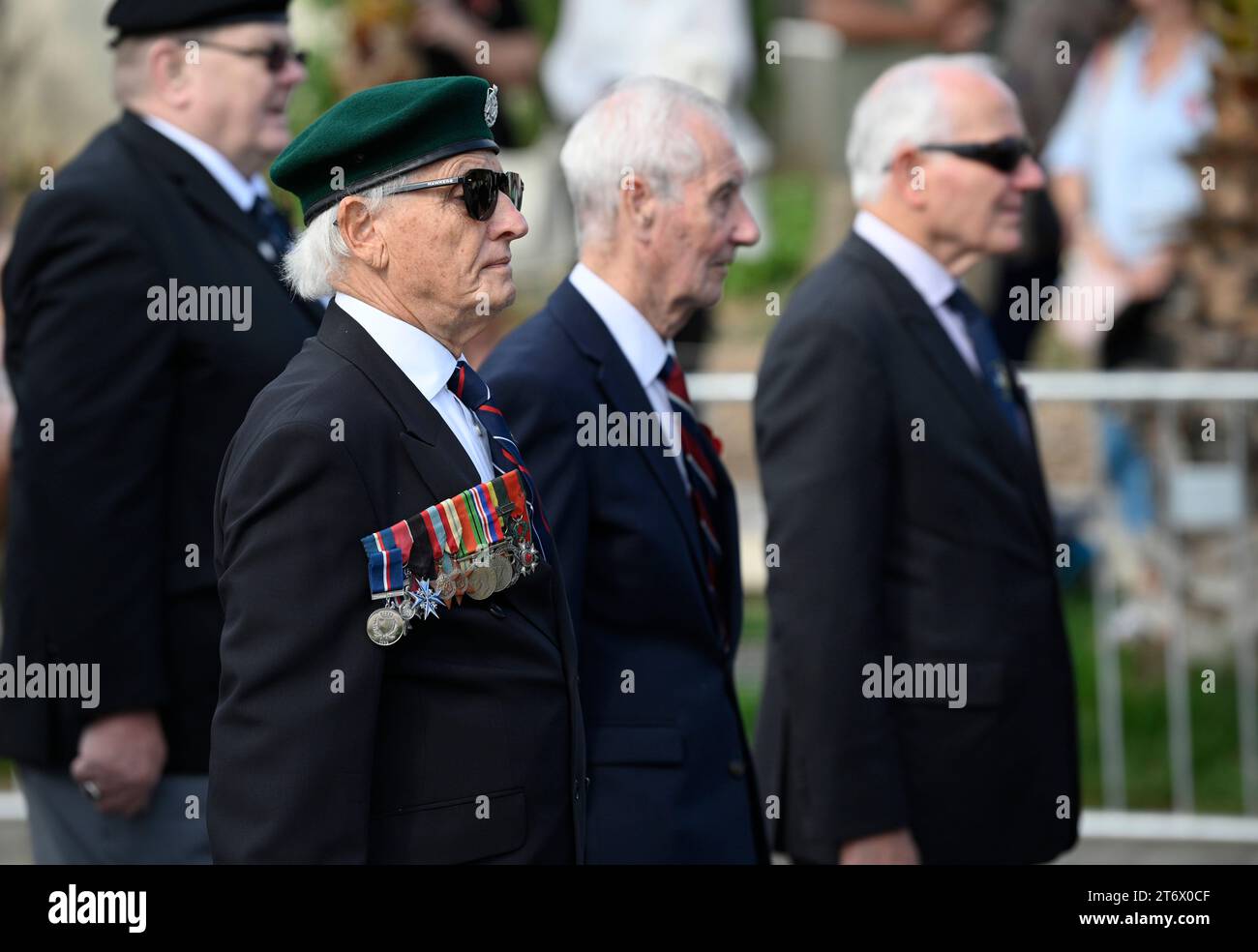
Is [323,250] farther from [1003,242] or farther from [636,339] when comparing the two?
[1003,242]

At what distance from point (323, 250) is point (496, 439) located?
38 centimetres

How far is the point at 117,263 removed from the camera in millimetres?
3781

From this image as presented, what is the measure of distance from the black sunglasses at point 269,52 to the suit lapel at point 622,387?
1028 mm

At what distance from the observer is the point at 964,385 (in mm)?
4129

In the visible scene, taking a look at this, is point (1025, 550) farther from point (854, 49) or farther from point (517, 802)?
point (854, 49)

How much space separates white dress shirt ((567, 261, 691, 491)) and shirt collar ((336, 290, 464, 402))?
891 millimetres

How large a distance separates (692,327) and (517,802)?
5.66 metres

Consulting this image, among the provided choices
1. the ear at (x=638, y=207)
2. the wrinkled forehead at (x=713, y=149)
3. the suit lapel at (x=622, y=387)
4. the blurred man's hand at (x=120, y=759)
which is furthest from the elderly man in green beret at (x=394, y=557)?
the blurred man's hand at (x=120, y=759)

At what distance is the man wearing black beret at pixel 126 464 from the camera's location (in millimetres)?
3713

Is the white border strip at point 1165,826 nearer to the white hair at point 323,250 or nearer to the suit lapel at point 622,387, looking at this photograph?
the suit lapel at point 622,387

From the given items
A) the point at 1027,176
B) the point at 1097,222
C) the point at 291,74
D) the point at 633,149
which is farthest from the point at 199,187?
the point at 1097,222

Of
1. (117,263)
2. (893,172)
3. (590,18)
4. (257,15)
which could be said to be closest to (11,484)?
(117,263)

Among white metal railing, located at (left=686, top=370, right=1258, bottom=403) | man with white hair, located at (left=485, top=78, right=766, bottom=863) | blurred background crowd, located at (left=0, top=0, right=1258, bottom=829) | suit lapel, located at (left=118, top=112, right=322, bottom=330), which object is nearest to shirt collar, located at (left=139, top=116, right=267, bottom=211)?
suit lapel, located at (left=118, top=112, right=322, bottom=330)

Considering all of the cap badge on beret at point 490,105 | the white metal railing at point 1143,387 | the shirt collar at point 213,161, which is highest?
the shirt collar at point 213,161
